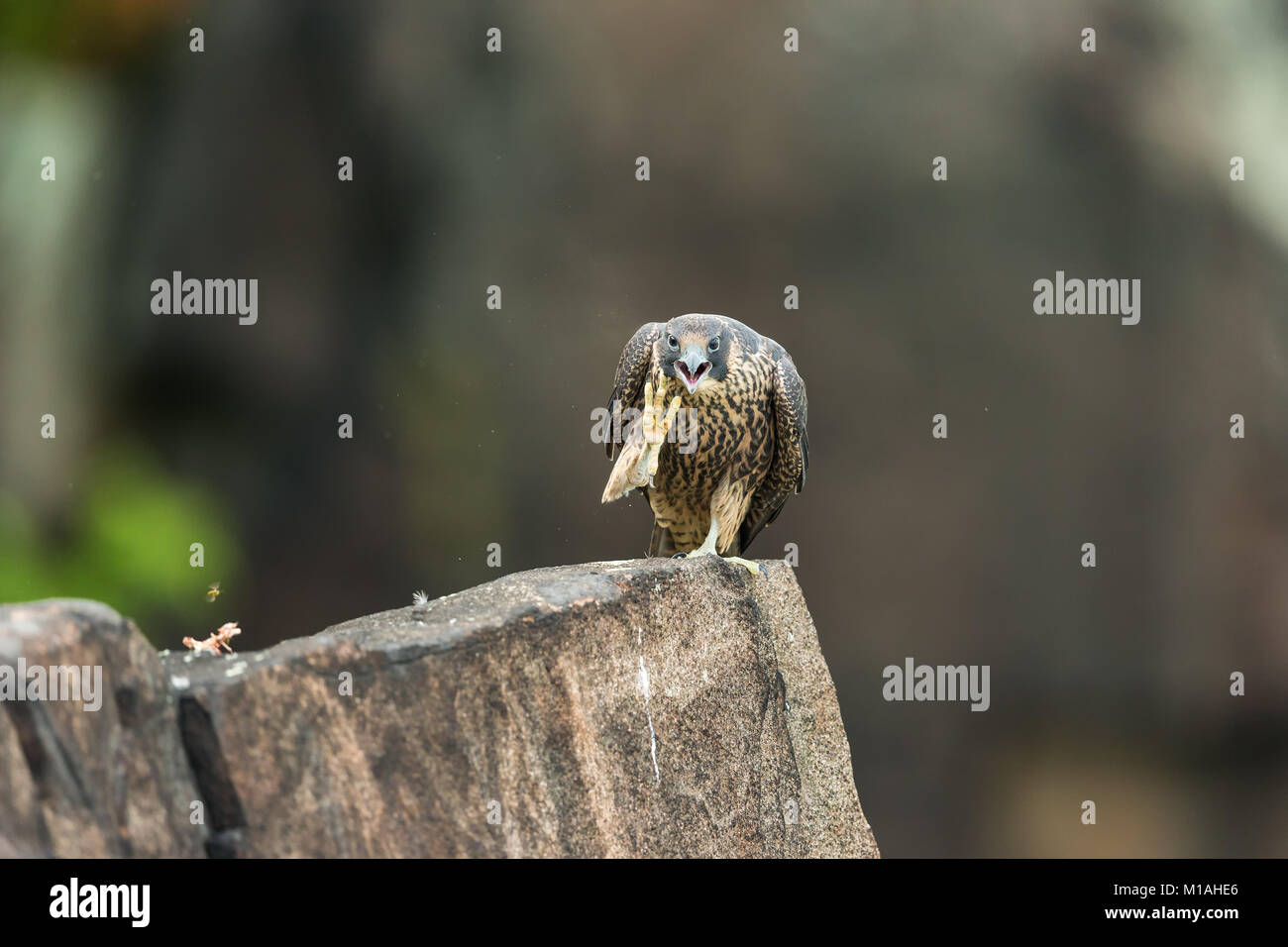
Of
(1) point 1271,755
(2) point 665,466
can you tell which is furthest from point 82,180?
(1) point 1271,755

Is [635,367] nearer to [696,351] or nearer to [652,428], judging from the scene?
[652,428]

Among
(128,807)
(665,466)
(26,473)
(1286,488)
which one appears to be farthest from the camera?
(1286,488)

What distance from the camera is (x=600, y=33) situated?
782 centimetres

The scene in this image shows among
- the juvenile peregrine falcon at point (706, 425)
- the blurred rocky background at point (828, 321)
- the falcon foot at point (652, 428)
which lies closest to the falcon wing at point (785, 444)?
the juvenile peregrine falcon at point (706, 425)

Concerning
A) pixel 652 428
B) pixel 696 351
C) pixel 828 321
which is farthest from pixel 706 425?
pixel 828 321

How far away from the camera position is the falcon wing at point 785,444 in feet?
15.4

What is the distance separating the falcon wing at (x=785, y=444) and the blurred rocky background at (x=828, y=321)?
275 centimetres

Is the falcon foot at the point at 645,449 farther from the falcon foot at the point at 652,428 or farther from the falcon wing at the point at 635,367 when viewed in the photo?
the falcon wing at the point at 635,367

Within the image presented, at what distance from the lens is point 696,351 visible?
4.34 m

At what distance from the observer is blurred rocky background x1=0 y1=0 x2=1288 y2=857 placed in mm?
7621

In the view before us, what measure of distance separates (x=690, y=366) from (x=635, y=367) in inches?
18.9

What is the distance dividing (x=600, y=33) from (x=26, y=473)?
437 centimetres

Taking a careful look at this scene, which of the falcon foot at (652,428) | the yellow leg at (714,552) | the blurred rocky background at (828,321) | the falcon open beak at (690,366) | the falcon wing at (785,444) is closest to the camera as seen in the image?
the yellow leg at (714,552)

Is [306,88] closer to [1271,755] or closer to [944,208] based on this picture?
[944,208]
